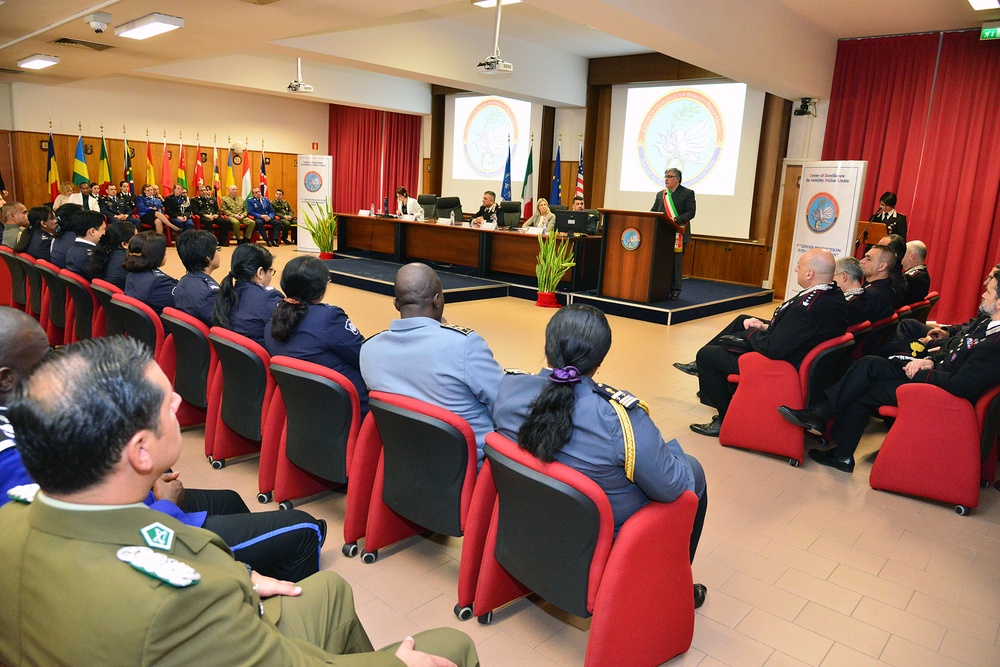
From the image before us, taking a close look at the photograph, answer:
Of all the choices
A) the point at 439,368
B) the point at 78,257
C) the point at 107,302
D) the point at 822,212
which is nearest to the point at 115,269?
the point at 78,257

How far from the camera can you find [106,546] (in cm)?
93

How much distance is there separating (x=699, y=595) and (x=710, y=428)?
1.87 metres

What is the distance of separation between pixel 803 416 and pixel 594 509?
2279 millimetres

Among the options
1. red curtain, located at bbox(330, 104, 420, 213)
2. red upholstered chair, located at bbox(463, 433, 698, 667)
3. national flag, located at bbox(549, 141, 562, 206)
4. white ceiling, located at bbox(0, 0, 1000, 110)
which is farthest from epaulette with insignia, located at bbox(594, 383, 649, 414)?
red curtain, located at bbox(330, 104, 420, 213)

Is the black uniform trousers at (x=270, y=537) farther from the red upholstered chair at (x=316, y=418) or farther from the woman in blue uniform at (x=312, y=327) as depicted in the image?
the woman in blue uniform at (x=312, y=327)

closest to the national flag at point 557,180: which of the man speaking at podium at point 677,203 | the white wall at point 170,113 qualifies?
the man speaking at podium at point 677,203

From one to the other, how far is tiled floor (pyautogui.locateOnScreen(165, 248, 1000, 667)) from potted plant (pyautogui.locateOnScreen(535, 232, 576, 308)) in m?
4.35

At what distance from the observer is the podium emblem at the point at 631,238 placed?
741 centimetres

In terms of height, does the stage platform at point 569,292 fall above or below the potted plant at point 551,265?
below

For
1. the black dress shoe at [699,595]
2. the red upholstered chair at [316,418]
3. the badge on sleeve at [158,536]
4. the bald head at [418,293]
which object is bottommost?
the black dress shoe at [699,595]

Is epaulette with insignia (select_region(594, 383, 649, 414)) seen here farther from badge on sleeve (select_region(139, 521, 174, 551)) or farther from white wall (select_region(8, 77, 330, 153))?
white wall (select_region(8, 77, 330, 153))

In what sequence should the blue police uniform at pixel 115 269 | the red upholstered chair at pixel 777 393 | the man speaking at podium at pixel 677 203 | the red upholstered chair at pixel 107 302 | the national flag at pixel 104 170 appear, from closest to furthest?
1. the red upholstered chair at pixel 777 393
2. the red upholstered chair at pixel 107 302
3. the blue police uniform at pixel 115 269
4. the man speaking at podium at pixel 677 203
5. the national flag at pixel 104 170

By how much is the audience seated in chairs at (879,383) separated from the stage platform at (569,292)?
3674 mm

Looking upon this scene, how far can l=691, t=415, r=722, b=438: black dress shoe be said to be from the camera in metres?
4.01
